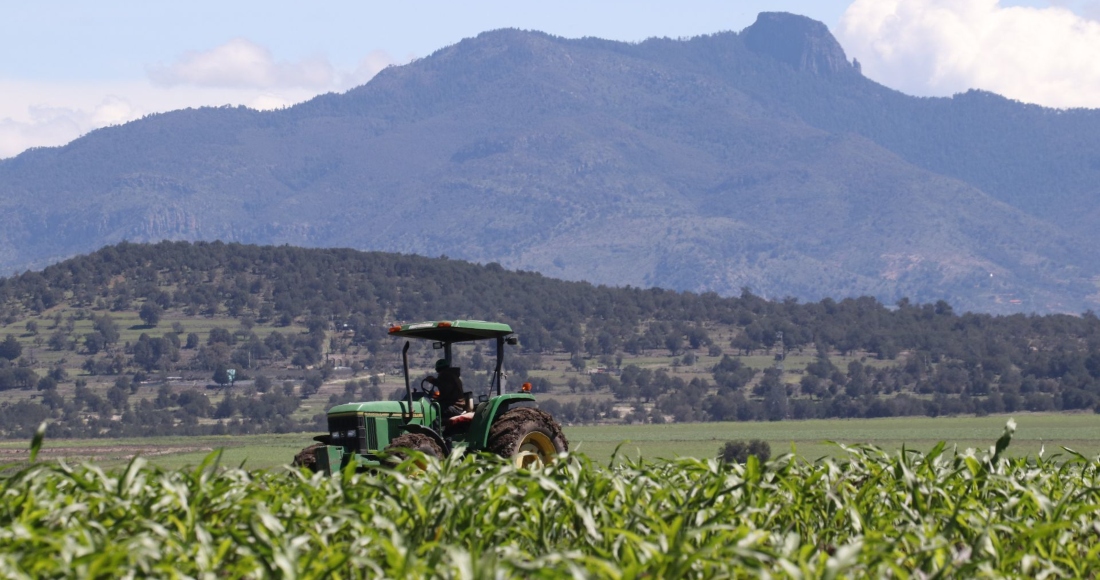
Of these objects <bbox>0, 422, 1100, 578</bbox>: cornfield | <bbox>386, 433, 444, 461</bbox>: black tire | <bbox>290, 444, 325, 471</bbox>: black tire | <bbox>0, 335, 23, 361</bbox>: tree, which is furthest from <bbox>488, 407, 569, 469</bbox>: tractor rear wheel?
<bbox>0, 335, 23, 361</bbox>: tree

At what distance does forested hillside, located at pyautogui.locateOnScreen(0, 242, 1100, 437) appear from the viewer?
118 meters

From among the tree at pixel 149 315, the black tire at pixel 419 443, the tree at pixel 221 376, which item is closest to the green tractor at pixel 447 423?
the black tire at pixel 419 443

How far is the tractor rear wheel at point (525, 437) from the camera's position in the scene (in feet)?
52.3

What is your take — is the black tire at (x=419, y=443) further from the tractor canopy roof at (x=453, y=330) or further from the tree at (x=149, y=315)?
the tree at (x=149, y=315)

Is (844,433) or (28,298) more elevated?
(28,298)

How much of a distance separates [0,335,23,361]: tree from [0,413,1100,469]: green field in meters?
34.2

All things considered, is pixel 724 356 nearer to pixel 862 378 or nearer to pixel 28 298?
pixel 862 378

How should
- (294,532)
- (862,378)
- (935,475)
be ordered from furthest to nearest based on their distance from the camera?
(862,378) → (935,475) → (294,532)

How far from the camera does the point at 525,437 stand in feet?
53.6

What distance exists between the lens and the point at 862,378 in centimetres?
12850

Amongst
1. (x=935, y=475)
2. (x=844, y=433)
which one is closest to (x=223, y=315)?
(x=844, y=433)

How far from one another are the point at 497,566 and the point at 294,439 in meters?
85.8

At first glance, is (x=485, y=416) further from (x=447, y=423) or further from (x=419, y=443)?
(x=419, y=443)

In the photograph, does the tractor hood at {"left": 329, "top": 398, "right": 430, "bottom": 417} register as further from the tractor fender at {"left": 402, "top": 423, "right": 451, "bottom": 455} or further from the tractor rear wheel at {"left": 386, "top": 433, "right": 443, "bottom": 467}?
the tractor rear wheel at {"left": 386, "top": 433, "right": 443, "bottom": 467}
